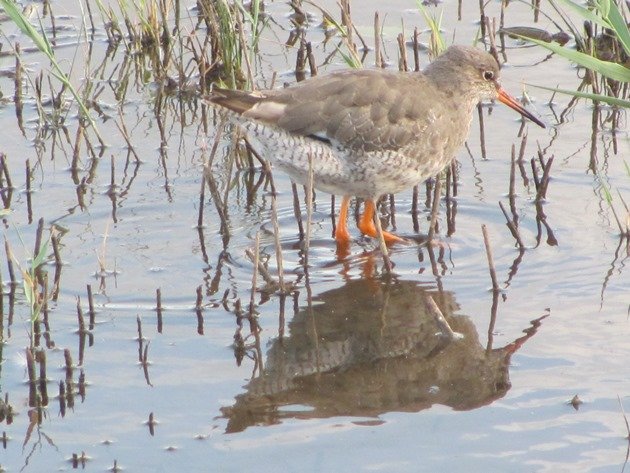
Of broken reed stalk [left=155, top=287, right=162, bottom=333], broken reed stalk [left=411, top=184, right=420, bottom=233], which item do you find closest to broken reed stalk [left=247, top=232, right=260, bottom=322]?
broken reed stalk [left=155, top=287, right=162, bottom=333]

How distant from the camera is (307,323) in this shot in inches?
250

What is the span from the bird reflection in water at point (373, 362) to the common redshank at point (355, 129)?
679 millimetres

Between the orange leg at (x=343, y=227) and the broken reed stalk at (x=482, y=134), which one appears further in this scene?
the broken reed stalk at (x=482, y=134)

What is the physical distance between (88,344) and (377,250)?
1.97m

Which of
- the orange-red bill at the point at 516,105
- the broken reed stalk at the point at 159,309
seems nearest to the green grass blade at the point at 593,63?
the orange-red bill at the point at 516,105

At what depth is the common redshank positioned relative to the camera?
264 inches

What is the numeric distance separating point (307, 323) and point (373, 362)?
0.53 metres

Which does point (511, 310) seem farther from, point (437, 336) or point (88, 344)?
point (88, 344)

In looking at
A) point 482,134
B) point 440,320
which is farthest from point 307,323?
point 482,134

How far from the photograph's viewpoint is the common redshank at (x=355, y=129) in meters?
6.71

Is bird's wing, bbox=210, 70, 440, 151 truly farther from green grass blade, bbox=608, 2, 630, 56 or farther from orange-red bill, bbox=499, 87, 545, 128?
green grass blade, bbox=608, 2, 630, 56

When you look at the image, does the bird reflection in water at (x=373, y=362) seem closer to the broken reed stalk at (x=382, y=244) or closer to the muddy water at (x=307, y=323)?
the muddy water at (x=307, y=323)

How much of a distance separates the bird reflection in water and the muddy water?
1 cm

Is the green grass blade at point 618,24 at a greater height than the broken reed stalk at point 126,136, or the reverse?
the green grass blade at point 618,24
